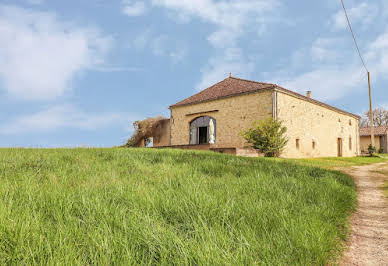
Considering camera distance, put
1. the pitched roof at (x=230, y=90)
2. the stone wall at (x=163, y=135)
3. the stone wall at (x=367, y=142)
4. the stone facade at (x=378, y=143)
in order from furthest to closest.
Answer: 1. the stone wall at (x=367, y=142)
2. the stone facade at (x=378, y=143)
3. the stone wall at (x=163, y=135)
4. the pitched roof at (x=230, y=90)

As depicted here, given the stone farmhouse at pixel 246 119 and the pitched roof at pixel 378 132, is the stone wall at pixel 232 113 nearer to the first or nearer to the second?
the stone farmhouse at pixel 246 119

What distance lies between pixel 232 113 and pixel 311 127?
6719mm

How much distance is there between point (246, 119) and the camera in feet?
55.5

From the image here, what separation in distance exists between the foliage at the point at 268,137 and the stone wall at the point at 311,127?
1294 mm

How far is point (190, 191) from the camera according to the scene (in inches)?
112

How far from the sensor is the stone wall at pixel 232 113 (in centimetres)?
1619

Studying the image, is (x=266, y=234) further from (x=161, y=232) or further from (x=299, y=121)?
(x=299, y=121)

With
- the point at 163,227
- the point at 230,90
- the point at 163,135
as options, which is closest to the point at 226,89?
the point at 230,90

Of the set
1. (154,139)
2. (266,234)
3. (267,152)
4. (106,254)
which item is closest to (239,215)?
(266,234)

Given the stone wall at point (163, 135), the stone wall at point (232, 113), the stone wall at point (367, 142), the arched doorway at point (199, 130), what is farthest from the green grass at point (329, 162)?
the stone wall at point (367, 142)

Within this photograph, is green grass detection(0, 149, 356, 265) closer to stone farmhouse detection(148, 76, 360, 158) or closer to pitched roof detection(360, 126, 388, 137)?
stone farmhouse detection(148, 76, 360, 158)

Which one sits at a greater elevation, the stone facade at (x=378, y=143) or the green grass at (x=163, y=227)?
the stone facade at (x=378, y=143)

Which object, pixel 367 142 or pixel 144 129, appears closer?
pixel 144 129

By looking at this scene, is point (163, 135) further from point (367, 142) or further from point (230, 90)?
point (367, 142)
